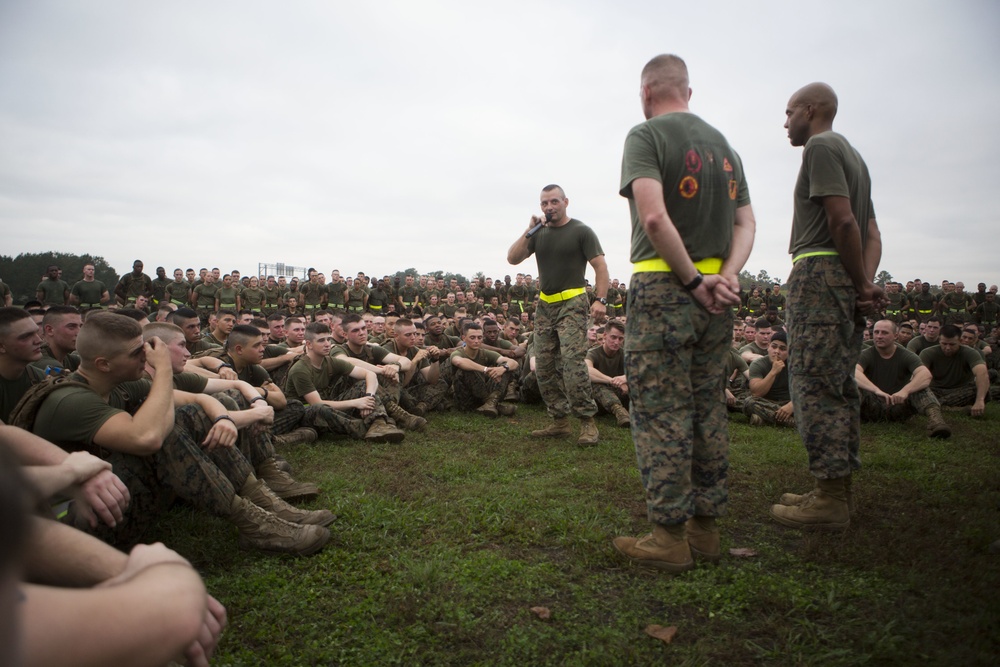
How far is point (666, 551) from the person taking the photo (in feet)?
9.42

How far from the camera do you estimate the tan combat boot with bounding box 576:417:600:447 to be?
562cm

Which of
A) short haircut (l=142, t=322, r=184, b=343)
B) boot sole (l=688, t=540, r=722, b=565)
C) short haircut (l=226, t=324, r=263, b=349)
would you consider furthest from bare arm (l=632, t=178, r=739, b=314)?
short haircut (l=226, t=324, r=263, b=349)

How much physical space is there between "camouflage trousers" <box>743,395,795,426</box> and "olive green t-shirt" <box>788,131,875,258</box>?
3700 millimetres

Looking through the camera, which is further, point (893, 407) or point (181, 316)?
point (893, 407)

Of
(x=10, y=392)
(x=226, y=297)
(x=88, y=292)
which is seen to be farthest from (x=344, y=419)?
(x=226, y=297)

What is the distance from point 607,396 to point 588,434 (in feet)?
5.47

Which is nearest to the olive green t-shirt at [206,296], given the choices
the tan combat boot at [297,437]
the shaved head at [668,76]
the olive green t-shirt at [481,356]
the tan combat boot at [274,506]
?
the olive green t-shirt at [481,356]

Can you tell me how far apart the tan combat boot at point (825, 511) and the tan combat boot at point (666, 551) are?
990 mm

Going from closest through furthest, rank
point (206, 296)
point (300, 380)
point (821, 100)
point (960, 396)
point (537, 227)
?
point (821, 100)
point (537, 227)
point (300, 380)
point (960, 396)
point (206, 296)

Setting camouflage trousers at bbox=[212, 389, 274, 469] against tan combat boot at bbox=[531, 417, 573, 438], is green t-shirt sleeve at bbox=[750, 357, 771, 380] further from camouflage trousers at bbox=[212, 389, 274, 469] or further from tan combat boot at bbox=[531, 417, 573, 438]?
camouflage trousers at bbox=[212, 389, 274, 469]

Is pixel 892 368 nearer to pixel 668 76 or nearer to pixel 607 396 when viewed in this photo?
pixel 607 396

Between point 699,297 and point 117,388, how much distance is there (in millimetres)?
3372

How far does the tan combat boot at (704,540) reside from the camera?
2.97 meters

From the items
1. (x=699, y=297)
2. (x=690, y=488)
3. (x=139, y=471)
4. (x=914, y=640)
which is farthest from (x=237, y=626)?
(x=914, y=640)
